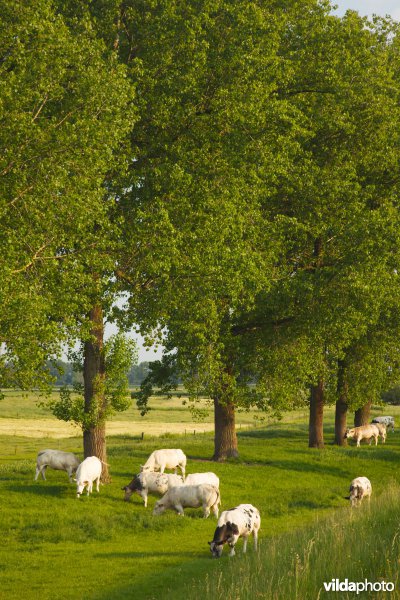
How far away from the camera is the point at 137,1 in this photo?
106ft

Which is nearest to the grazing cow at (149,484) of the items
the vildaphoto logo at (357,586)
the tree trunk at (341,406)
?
the vildaphoto logo at (357,586)

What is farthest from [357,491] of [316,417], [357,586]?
[316,417]

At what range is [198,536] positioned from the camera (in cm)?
2552

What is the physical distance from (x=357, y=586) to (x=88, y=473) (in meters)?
17.9

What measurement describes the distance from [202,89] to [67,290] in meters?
12.0

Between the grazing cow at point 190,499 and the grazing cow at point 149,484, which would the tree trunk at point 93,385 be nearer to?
the grazing cow at point 149,484

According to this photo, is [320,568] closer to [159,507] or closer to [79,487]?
[159,507]

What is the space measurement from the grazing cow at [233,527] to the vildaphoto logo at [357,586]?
7.97 metres

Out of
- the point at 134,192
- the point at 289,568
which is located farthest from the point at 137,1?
the point at 289,568

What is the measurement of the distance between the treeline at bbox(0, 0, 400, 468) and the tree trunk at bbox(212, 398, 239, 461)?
0.37ft

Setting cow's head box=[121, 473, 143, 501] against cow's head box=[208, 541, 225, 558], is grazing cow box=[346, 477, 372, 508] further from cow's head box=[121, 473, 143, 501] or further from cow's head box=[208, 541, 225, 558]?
cow's head box=[208, 541, 225, 558]

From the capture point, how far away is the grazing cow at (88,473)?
2925cm

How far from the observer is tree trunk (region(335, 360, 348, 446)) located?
171 ft

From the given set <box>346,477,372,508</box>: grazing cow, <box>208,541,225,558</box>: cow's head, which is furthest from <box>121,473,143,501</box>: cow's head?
<box>346,477,372,508</box>: grazing cow
